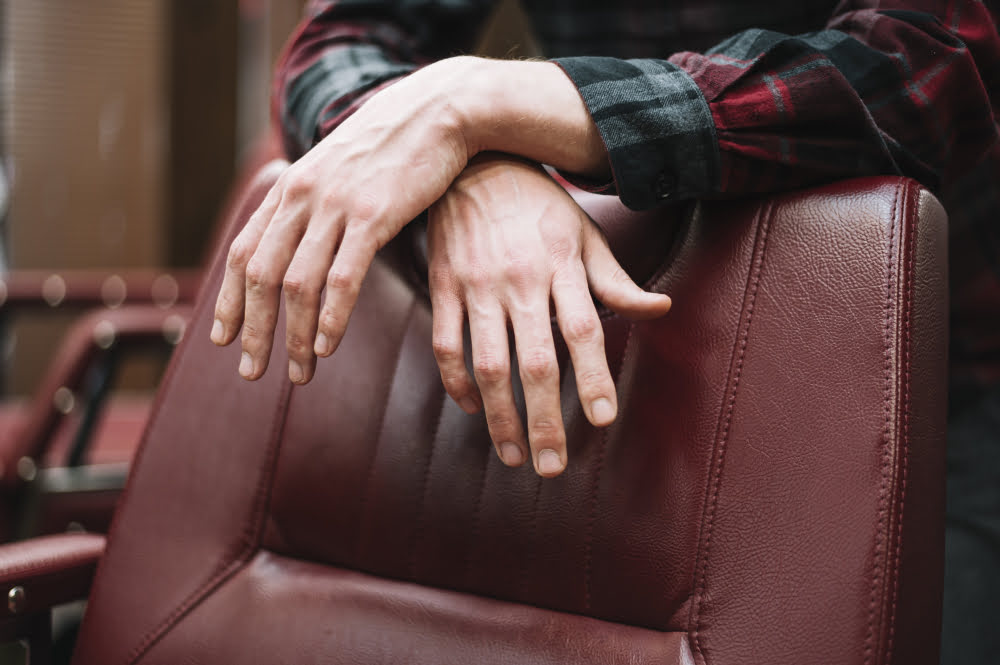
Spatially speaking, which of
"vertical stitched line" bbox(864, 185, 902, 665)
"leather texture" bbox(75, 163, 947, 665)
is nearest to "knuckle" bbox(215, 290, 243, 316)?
"leather texture" bbox(75, 163, 947, 665)

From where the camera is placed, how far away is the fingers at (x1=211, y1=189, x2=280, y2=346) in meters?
0.60

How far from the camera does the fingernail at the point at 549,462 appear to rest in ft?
1.73

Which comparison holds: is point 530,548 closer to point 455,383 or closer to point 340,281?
point 455,383

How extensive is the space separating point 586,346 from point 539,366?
0.12 feet

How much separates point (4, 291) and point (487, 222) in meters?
1.54

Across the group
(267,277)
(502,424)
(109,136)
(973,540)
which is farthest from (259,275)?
A: (109,136)

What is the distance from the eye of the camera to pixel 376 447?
68 cm

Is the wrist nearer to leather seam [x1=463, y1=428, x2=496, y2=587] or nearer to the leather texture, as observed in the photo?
the leather texture

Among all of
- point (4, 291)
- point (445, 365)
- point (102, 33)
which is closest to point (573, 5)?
point (445, 365)

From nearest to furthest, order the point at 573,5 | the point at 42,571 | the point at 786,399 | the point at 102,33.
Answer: the point at 786,399 < the point at 42,571 < the point at 573,5 < the point at 102,33

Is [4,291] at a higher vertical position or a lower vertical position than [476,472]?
lower

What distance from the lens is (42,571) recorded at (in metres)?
0.65

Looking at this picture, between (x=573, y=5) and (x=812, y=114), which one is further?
(x=573, y=5)

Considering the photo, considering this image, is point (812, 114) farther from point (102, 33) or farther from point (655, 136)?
point (102, 33)
